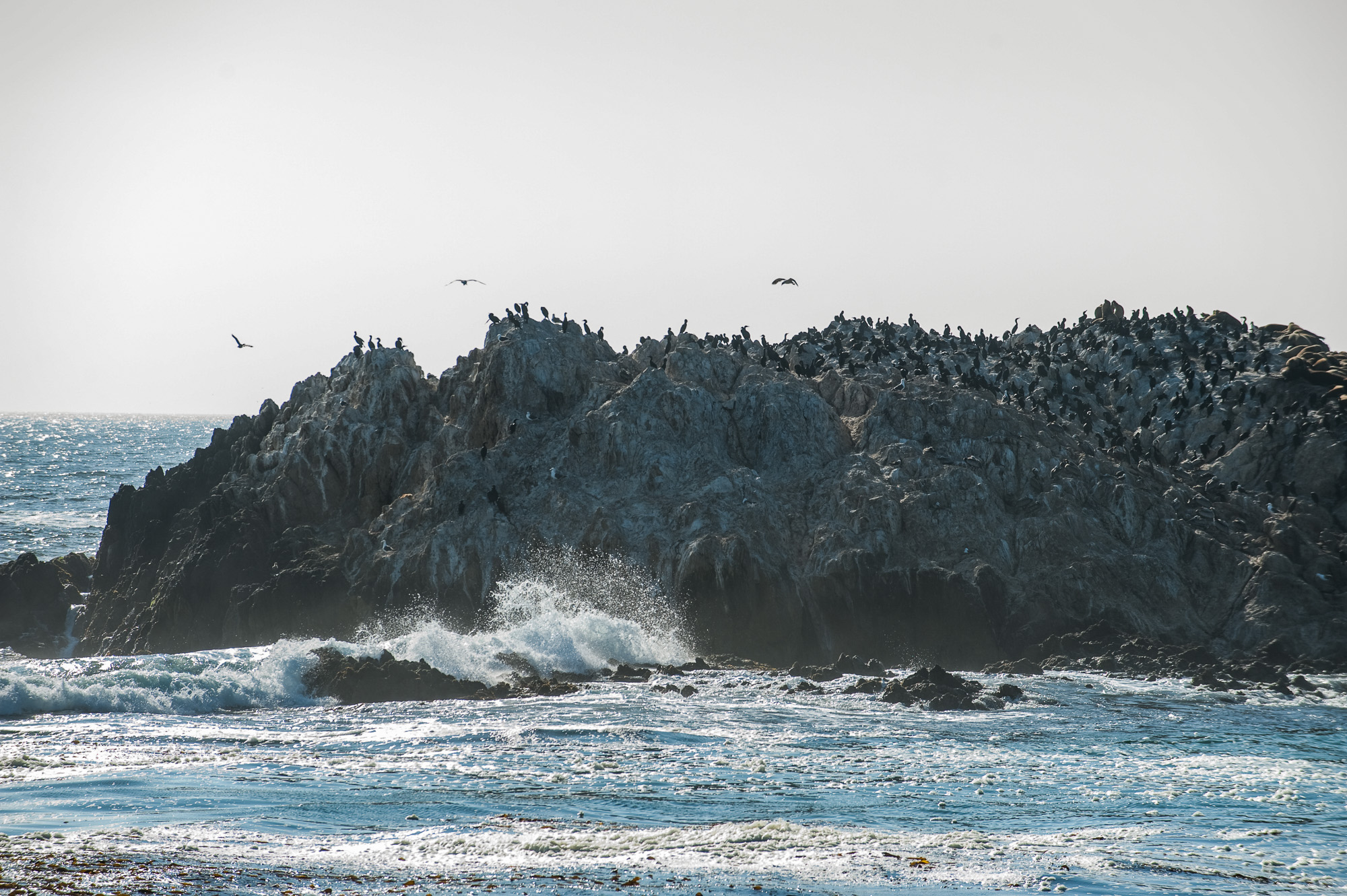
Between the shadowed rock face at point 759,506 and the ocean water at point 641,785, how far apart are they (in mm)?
4916

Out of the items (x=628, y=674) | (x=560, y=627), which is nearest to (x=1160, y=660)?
(x=628, y=674)

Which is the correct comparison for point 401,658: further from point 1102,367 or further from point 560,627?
point 1102,367

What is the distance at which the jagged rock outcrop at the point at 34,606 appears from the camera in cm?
4625

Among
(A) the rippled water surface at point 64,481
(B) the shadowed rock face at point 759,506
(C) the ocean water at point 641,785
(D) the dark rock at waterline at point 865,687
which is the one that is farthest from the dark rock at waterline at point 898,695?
(A) the rippled water surface at point 64,481

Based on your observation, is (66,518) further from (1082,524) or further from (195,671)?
(1082,524)

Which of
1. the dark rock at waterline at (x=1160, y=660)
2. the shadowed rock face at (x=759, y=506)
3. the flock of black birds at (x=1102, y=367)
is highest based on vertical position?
the flock of black birds at (x=1102, y=367)

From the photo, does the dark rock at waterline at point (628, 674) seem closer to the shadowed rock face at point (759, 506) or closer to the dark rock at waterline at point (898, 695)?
the shadowed rock face at point (759, 506)

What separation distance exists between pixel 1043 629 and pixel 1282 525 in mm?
12234

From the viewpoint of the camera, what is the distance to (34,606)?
4806cm

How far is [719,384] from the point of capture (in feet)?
172

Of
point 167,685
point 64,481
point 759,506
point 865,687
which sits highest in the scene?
point 64,481

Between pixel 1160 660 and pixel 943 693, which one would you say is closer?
pixel 943 693

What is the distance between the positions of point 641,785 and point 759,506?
2199 cm

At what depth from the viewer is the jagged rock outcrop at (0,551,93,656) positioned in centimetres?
4625
